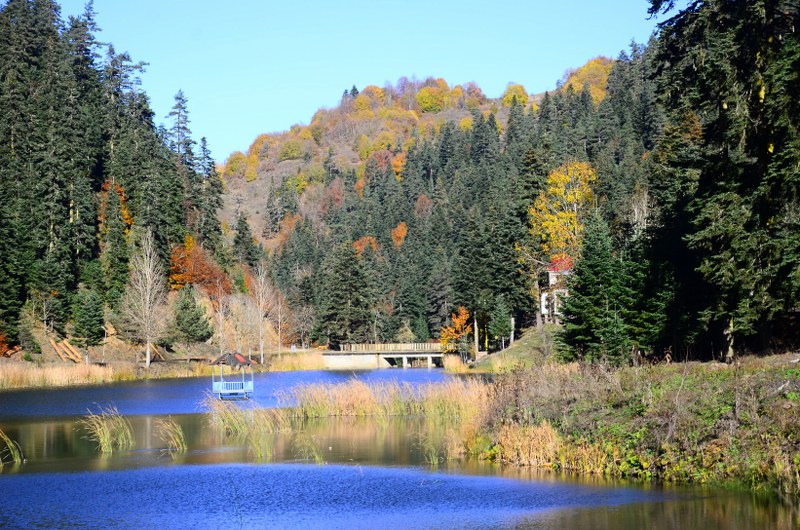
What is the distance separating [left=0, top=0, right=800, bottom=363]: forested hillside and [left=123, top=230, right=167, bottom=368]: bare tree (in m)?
2.16

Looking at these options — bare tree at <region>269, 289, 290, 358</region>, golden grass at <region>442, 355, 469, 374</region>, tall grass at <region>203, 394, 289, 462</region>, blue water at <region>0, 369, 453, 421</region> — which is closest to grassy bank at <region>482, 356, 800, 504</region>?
tall grass at <region>203, 394, 289, 462</region>

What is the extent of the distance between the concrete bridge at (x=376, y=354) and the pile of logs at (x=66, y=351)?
27.1 m

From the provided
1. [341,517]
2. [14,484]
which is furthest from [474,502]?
[14,484]

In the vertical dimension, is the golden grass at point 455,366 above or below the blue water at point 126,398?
above

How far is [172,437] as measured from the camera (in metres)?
34.4

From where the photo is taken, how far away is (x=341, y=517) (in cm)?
2106

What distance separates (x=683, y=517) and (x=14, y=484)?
18.9 meters

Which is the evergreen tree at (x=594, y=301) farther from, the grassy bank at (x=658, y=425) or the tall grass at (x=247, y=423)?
the tall grass at (x=247, y=423)

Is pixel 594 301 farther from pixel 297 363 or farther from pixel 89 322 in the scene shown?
pixel 297 363

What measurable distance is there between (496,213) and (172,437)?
58.9 meters

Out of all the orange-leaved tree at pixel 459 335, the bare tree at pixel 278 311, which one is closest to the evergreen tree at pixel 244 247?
the bare tree at pixel 278 311

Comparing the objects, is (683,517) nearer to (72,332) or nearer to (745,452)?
(745,452)

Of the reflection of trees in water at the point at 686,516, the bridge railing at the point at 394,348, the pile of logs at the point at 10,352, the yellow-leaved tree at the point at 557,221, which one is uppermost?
the yellow-leaved tree at the point at 557,221

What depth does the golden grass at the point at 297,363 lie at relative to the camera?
9306 centimetres
